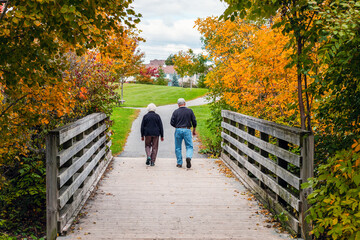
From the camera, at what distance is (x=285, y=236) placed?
4.63 meters

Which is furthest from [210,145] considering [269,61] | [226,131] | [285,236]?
[285,236]

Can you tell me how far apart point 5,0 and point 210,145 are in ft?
31.3

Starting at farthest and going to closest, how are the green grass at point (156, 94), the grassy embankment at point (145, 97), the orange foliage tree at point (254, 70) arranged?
the green grass at point (156, 94) → the grassy embankment at point (145, 97) → the orange foliage tree at point (254, 70)

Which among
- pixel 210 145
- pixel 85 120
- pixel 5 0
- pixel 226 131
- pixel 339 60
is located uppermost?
pixel 5 0

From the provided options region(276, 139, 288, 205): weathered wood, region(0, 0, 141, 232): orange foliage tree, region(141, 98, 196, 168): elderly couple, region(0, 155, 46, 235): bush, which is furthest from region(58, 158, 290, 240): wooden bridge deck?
region(0, 0, 141, 232): orange foliage tree

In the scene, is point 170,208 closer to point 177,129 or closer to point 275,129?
point 275,129

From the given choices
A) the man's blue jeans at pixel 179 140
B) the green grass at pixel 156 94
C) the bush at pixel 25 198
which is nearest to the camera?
the bush at pixel 25 198

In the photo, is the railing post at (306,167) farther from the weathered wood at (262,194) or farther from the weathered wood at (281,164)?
the weathered wood at (281,164)

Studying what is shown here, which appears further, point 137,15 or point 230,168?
point 230,168

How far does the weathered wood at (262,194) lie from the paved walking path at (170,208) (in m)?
0.15

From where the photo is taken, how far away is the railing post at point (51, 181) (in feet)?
14.2

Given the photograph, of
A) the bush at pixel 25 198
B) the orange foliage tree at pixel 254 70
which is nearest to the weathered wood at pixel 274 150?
the orange foliage tree at pixel 254 70

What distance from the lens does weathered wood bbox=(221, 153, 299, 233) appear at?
15.2ft

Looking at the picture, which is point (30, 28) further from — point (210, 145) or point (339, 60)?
point (210, 145)
